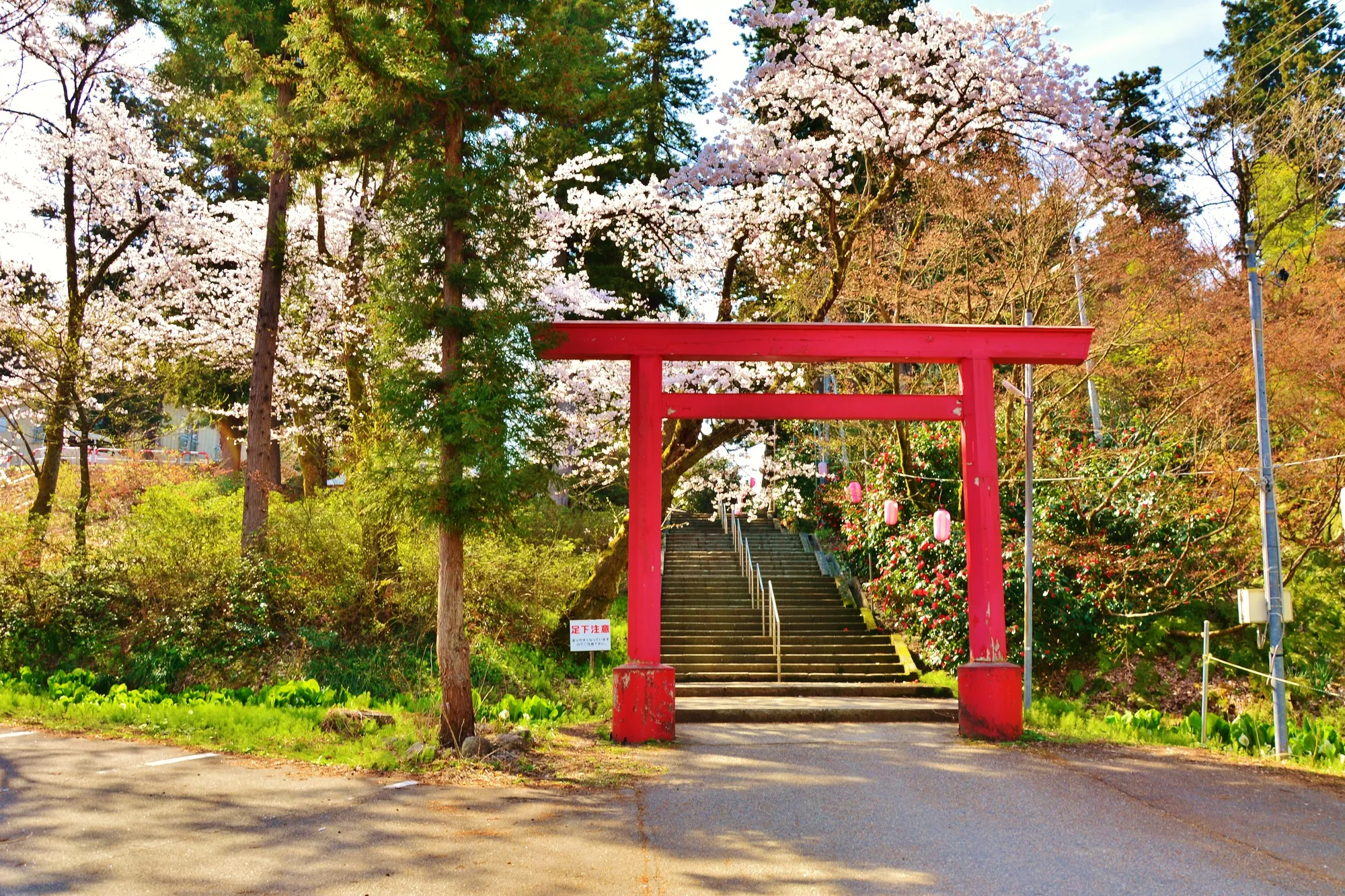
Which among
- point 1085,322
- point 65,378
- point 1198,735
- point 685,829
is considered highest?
point 1085,322

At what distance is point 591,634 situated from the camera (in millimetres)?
10938

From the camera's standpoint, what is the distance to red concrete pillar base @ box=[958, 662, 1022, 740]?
981 centimetres

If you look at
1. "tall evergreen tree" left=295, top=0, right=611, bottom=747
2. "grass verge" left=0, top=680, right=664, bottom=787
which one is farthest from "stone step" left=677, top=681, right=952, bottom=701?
"tall evergreen tree" left=295, top=0, right=611, bottom=747

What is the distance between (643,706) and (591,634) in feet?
5.10

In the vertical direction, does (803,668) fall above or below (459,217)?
below

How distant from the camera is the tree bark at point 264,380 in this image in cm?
1326

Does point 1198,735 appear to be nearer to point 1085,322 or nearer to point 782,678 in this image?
point 782,678

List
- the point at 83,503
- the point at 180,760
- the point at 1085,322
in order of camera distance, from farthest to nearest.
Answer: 1. the point at 1085,322
2. the point at 83,503
3. the point at 180,760

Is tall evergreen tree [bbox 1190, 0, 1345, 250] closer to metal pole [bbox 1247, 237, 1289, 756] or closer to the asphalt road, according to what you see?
metal pole [bbox 1247, 237, 1289, 756]

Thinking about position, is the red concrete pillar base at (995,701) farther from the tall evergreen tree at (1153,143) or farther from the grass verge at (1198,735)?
the tall evergreen tree at (1153,143)

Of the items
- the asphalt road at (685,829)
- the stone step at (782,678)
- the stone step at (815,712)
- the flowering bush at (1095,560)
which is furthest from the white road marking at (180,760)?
the flowering bush at (1095,560)

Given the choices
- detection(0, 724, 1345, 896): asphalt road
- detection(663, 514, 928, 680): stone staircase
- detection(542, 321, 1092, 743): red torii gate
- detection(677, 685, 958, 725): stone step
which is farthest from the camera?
detection(663, 514, 928, 680): stone staircase

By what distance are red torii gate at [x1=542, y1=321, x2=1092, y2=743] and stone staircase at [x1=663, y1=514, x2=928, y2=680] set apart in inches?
166

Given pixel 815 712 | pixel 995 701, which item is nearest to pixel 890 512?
pixel 815 712
